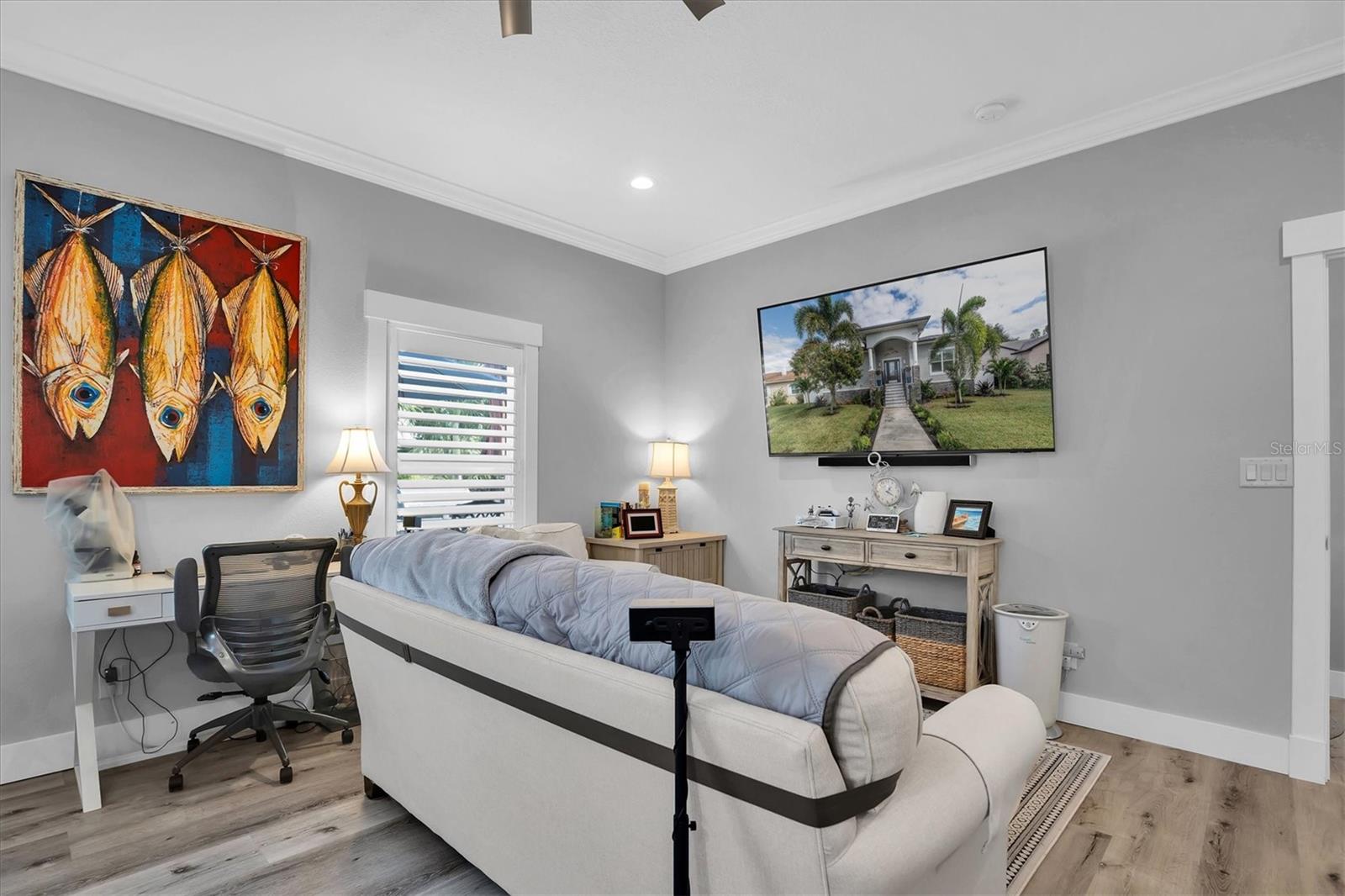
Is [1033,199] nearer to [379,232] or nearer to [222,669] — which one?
[379,232]

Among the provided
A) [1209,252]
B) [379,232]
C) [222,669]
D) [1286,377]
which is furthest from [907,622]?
[379,232]

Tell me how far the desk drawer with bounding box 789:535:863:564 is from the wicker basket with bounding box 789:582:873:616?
20cm

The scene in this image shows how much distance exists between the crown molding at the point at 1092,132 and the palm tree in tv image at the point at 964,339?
703 millimetres

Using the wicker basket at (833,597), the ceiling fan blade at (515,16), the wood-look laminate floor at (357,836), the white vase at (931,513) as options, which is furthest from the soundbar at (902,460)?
the ceiling fan blade at (515,16)

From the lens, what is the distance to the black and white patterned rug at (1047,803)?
85.4 inches

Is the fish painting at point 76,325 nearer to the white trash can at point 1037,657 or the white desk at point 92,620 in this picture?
the white desk at point 92,620

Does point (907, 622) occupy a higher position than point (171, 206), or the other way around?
point (171, 206)

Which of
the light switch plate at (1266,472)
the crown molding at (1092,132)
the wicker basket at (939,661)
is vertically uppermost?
the crown molding at (1092,132)

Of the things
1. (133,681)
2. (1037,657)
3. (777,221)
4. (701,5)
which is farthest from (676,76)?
(133,681)

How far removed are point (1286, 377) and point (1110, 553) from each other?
998 mm

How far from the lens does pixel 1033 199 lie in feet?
11.7

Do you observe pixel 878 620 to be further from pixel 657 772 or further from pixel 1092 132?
pixel 657 772

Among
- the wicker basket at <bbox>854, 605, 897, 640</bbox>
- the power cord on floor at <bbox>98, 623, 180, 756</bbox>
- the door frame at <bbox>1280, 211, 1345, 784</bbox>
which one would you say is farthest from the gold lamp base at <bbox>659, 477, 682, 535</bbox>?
the door frame at <bbox>1280, 211, 1345, 784</bbox>

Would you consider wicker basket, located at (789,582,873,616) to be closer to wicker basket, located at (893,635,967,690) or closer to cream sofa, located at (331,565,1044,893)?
wicker basket, located at (893,635,967,690)
